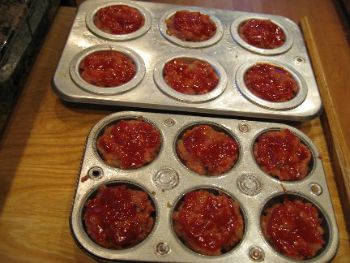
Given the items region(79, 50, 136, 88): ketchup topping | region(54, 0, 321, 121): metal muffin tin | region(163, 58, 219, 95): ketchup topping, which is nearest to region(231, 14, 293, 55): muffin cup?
region(54, 0, 321, 121): metal muffin tin

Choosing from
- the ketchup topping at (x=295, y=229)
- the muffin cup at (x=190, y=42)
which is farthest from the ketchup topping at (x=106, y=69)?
the ketchup topping at (x=295, y=229)

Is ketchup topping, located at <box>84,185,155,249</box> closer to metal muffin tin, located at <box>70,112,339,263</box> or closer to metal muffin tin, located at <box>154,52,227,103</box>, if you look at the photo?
metal muffin tin, located at <box>70,112,339,263</box>

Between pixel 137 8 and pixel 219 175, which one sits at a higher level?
pixel 137 8

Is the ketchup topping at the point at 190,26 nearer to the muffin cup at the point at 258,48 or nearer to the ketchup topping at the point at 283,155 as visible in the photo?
the muffin cup at the point at 258,48

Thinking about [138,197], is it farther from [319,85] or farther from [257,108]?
[319,85]

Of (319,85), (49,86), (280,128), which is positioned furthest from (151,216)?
(319,85)

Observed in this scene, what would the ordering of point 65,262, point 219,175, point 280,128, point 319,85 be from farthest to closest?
1. point 319,85
2. point 280,128
3. point 219,175
4. point 65,262
